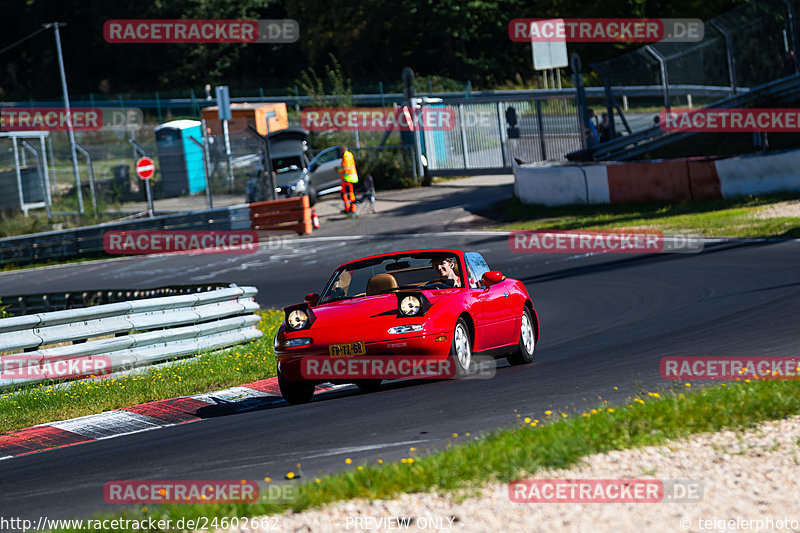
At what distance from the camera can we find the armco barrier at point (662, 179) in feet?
78.3

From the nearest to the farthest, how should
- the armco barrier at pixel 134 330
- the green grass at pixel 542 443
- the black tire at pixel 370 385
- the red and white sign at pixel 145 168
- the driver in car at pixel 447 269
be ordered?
the green grass at pixel 542 443 < the black tire at pixel 370 385 < the driver in car at pixel 447 269 < the armco barrier at pixel 134 330 < the red and white sign at pixel 145 168

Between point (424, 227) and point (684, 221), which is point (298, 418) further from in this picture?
point (424, 227)

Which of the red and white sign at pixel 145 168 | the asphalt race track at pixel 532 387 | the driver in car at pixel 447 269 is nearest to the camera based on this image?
the asphalt race track at pixel 532 387

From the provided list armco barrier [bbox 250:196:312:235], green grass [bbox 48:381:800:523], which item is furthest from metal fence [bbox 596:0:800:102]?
green grass [bbox 48:381:800:523]

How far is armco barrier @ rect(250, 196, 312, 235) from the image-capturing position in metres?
31.0

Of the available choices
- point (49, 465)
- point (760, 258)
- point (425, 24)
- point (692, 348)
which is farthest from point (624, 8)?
point (49, 465)

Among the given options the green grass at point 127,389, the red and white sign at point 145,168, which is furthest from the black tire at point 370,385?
the red and white sign at point 145,168

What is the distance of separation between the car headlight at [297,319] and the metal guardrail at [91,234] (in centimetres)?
2202

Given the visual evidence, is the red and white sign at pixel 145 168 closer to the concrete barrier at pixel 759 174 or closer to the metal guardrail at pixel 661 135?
the metal guardrail at pixel 661 135

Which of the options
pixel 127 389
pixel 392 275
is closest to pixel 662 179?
pixel 392 275

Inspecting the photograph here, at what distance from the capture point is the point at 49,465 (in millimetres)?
7797

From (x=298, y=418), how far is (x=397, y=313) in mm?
1340

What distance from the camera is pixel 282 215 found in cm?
3114

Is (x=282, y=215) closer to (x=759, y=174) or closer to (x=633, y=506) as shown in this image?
(x=759, y=174)
